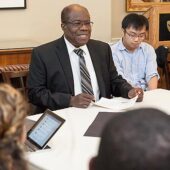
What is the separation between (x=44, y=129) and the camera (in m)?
1.98

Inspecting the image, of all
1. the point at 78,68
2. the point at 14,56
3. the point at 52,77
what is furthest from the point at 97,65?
the point at 14,56

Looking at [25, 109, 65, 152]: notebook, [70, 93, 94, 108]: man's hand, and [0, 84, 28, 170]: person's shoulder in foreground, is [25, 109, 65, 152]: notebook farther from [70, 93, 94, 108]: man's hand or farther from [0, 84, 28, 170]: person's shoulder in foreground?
[0, 84, 28, 170]: person's shoulder in foreground

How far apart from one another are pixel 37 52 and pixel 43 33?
1.52 metres

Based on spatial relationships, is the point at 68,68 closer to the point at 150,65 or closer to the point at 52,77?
the point at 52,77

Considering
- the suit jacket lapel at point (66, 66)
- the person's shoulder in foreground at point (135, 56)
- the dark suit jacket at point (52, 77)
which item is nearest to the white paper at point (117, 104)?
the dark suit jacket at point (52, 77)

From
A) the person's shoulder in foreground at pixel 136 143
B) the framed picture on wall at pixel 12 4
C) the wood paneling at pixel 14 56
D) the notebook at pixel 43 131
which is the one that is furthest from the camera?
the framed picture on wall at pixel 12 4

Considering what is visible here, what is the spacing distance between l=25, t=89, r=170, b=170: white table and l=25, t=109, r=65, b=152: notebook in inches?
2.2

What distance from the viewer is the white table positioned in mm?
1766

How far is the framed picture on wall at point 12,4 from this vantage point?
13.4 ft

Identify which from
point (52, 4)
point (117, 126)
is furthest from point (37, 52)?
point (117, 126)

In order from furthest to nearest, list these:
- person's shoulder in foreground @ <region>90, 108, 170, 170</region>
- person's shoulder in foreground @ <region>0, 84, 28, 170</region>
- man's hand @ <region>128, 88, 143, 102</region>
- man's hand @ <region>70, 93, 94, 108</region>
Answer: man's hand @ <region>128, 88, 143, 102</region>, man's hand @ <region>70, 93, 94, 108</region>, person's shoulder in foreground @ <region>0, 84, 28, 170</region>, person's shoulder in foreground @ <region>90, 108, 170, 170</region>

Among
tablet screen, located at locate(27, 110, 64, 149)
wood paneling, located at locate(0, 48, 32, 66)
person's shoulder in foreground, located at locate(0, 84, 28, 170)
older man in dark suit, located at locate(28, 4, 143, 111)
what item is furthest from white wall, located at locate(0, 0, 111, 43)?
person's shoulder in foreground, located at locate(0, 84, 28, 170)

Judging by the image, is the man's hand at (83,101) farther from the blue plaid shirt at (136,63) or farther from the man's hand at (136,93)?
the blue plaid shirt at (136,63)

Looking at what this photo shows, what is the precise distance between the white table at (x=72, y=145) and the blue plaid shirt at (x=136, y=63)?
104 centimetres
